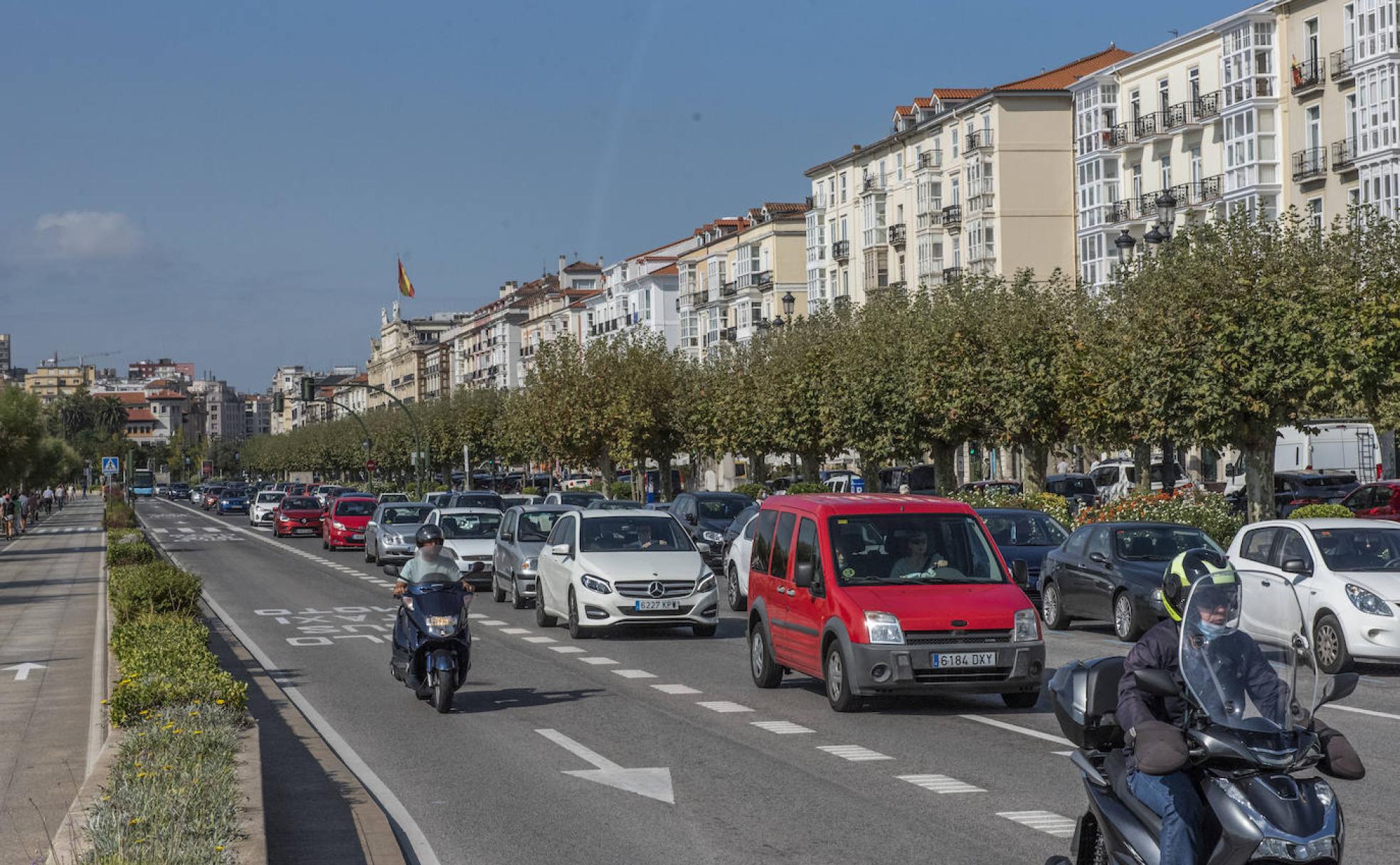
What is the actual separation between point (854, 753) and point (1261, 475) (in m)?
23.0

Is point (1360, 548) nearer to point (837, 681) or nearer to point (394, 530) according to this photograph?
point (837, 681)

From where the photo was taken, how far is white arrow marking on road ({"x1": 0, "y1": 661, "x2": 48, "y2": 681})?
16375 mm

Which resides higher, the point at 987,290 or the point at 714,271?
the point at 714,271

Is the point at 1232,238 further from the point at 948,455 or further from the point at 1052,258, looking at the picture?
the point at 1052,258

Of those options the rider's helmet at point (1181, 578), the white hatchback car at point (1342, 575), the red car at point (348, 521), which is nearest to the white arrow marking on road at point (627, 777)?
the rider's helmet at point (1181, 578)

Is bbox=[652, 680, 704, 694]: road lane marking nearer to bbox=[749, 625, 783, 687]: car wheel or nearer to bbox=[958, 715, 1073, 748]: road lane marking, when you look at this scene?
bbox=[749, 625, 783, 687]: car wheel

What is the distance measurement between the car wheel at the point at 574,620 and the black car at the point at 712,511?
41.6 feet

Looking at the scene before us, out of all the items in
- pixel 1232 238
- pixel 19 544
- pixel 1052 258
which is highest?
pixel 1052 258

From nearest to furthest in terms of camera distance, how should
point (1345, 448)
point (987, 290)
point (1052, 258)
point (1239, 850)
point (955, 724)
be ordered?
point (1239, 850) → point (955, 724) → point (987, 290) → point (1345, 448) → point (1052, 258)

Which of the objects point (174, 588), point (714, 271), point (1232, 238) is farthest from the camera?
point (714, 271)

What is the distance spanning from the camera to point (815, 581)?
14227 mm

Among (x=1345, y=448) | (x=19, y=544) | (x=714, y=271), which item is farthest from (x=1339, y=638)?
(x=714, y=271)

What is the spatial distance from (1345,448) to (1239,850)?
51.4 meters

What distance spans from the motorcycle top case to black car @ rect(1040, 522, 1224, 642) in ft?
44.4
